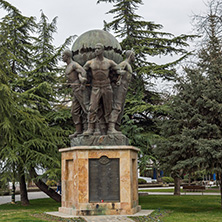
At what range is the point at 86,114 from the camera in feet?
37.1

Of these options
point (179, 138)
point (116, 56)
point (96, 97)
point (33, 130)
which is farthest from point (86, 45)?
point (33, 130)

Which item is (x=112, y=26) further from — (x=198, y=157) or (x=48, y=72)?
(x=198, y=157)

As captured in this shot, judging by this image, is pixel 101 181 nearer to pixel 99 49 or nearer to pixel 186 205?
pixel 99 49

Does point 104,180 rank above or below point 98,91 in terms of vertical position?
below

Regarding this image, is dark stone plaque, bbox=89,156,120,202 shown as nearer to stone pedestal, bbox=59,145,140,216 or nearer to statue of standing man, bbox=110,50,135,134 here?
stone pedestal, bbox=59,145,140,216

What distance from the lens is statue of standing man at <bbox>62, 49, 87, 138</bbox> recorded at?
10750mm

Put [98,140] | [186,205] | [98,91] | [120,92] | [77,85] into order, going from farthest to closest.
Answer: [186,205] → [120,92] → [77,85] → [98,91] → [98,140]

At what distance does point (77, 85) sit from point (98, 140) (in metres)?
1.82

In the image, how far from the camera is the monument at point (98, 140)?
9961 mm

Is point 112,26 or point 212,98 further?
point 112,26

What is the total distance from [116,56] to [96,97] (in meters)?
1.72

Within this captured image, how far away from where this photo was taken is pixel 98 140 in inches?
415

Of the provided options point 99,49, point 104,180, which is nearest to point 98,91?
point 99,49

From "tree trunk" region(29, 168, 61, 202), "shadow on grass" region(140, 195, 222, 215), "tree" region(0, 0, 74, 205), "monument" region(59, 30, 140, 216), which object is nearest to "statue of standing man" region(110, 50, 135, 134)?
"monument" region(59, 30, 140, 216)
